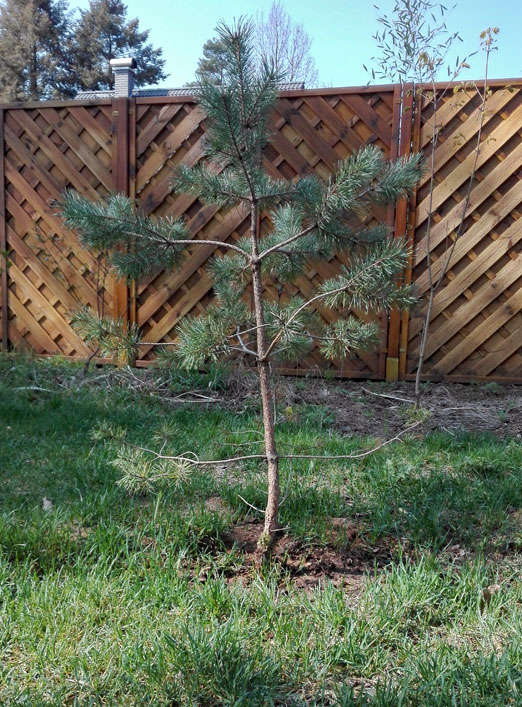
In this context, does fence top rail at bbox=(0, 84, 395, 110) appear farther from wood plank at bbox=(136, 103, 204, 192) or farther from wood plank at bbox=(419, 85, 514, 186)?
wood plank at bbox=(419, 85, 514, 186)

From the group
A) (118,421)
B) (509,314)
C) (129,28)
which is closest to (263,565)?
(118,421)

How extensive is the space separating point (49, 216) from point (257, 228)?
4086 millimetres

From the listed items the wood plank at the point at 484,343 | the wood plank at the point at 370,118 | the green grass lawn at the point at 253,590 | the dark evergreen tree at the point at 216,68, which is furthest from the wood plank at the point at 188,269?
the dark evergreen tree at the point at 216,68

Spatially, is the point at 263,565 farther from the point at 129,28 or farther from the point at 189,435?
the point at 129,28

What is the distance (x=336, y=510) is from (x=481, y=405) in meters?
2.33

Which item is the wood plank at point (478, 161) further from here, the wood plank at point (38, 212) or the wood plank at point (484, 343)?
the wood plank at point (38, 212)

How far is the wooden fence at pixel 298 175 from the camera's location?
4809 millimetres

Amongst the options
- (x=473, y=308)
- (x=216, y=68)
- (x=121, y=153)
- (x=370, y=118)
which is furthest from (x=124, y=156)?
(x=216, y=68)

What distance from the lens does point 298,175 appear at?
5.02 metres

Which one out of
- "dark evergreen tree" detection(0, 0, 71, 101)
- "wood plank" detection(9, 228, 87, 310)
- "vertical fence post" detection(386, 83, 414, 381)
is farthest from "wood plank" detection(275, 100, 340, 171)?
"dark evergreen tree" detection(0, 0, 71, 101)

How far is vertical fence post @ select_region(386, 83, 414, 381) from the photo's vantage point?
478cm

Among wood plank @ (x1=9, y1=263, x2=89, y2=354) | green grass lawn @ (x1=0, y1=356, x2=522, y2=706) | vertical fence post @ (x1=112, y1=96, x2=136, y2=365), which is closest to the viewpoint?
green grass lawn @ (x1=0, y1=356, x2=522, y2=706)

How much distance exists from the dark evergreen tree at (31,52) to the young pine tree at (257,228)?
32741 mm

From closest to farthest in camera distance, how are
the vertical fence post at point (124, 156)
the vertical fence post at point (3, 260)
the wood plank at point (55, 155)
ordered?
the vertical fence post at point (124, 156) → the wood plank at point (55, 155) → the vertical fence post at point (3, 260)
